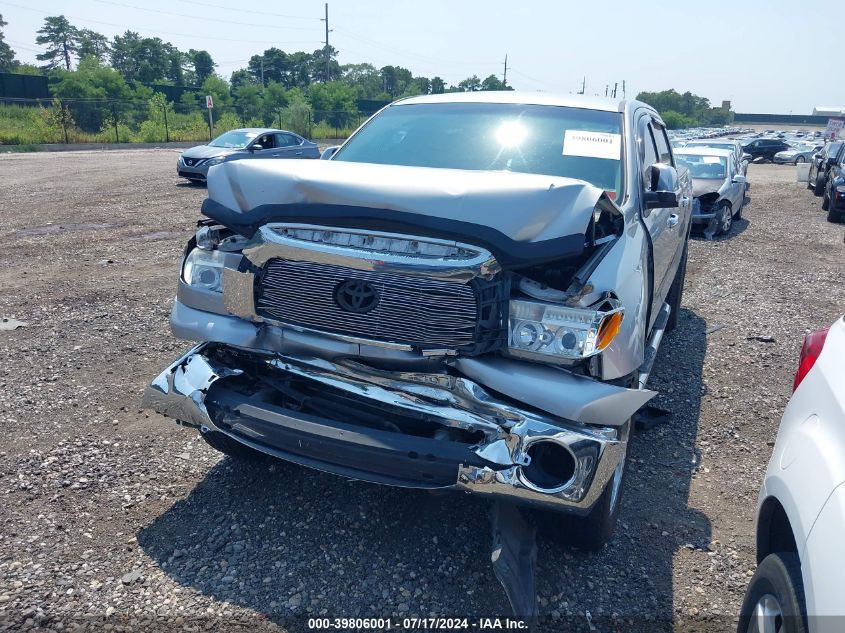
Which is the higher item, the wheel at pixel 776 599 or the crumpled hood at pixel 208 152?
the crumpled hood at pixel 208 152

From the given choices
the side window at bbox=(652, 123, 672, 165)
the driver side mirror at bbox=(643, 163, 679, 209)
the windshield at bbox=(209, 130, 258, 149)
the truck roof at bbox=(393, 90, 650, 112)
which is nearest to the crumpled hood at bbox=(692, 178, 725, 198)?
the side window at bbox=(652, 123, 672, 165)

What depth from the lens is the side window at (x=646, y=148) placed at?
13.2 ft

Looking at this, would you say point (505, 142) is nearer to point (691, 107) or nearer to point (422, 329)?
point (422, 329)

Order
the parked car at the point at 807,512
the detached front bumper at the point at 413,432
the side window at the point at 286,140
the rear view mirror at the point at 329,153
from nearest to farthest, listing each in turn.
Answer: the parked car at the point at 807,512, the detached front bumper at the point at 413,432, the rear view mirror at the point at 329,153, the side window at the point at 286,140

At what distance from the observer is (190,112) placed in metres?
44.7

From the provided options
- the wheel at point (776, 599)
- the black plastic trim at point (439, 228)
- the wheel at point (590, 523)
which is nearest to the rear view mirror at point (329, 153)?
the black plastic trim at point (439, 228)

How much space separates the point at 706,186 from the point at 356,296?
36.6 ft

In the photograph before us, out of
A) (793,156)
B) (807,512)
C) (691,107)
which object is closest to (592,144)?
(807,512)

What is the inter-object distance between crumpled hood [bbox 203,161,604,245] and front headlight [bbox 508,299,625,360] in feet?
0.94

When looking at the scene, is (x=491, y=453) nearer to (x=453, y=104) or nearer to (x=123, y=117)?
(x=453, y=104)

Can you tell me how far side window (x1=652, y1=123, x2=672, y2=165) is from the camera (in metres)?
5.07

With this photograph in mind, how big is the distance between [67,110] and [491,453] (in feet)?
125

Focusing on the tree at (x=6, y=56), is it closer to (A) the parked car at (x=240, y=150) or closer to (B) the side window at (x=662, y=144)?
(A) the parked car at (x=240, y=150)

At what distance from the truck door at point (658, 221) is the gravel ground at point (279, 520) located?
2.89ft
